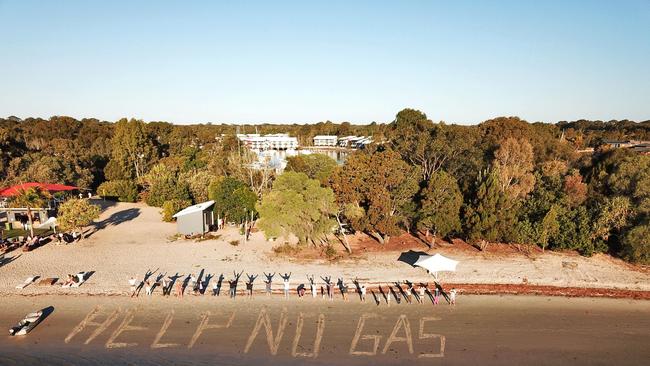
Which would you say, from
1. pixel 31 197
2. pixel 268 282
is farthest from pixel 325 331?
pixel 31 197

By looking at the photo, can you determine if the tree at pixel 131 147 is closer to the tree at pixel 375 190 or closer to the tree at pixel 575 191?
the tree at pixel 375 190

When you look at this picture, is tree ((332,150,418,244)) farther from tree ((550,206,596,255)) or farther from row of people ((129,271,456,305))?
tree ((550,206,596,255))

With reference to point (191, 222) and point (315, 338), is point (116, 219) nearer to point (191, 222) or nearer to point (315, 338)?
point (191, 222)

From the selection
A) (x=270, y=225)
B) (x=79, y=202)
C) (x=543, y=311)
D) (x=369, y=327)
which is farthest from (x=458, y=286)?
(x=79, y=202)

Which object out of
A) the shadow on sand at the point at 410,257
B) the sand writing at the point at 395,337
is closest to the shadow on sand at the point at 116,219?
the shadow on sand at the point at 410,257

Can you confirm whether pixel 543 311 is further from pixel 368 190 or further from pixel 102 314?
pixel 102 314

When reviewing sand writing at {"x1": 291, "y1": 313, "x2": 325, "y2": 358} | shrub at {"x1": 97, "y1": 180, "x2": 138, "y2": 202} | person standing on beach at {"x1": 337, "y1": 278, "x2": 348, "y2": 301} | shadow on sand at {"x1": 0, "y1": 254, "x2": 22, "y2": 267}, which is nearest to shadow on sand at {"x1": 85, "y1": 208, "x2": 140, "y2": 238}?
shrub at {"x1": 97, "y1": 180, "x2": 138, "y2": 202}

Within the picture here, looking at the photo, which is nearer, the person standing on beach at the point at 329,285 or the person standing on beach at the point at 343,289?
the person standing on beach at the point at 329,285
